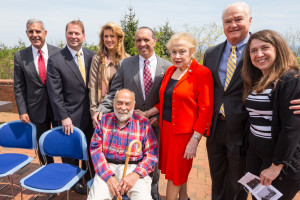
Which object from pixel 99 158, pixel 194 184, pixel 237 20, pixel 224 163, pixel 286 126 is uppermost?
pixel 237 20

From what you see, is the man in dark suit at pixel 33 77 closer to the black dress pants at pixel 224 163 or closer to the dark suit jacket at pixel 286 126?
the black dress pants at pixel 224 163

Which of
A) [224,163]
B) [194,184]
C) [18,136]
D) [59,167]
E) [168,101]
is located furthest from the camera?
[194,184]

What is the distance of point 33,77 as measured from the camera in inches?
128

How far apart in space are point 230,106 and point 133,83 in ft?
3.96

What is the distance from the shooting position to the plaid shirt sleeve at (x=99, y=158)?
2.43 metres

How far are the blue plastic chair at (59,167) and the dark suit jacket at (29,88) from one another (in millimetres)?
578

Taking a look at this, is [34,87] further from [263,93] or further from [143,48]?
[263,93]

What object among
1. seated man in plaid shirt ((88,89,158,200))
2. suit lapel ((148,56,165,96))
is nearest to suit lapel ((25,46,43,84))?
seated man in plaid shirt ((88,89,158,200))

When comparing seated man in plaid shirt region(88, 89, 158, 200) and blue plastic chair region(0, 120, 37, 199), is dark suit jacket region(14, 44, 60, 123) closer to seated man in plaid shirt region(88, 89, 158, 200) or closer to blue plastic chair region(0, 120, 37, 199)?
blue plastic chair region(0, 120, 37, 199)

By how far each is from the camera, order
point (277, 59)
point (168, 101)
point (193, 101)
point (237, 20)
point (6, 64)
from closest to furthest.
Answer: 1. point (277, 59)
2. point (237, 20)
3. point (193, 101)
4. point (168, 101)
5. point (6, 64)

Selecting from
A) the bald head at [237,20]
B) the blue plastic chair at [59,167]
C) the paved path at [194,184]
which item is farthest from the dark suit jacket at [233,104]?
the blue plastic chair at [59,167]

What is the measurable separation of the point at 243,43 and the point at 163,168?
1.75 meters

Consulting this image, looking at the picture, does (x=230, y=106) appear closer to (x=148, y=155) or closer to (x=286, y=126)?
(x=286, y=126)

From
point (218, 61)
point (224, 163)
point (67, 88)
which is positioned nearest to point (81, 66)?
point (67, 88)
